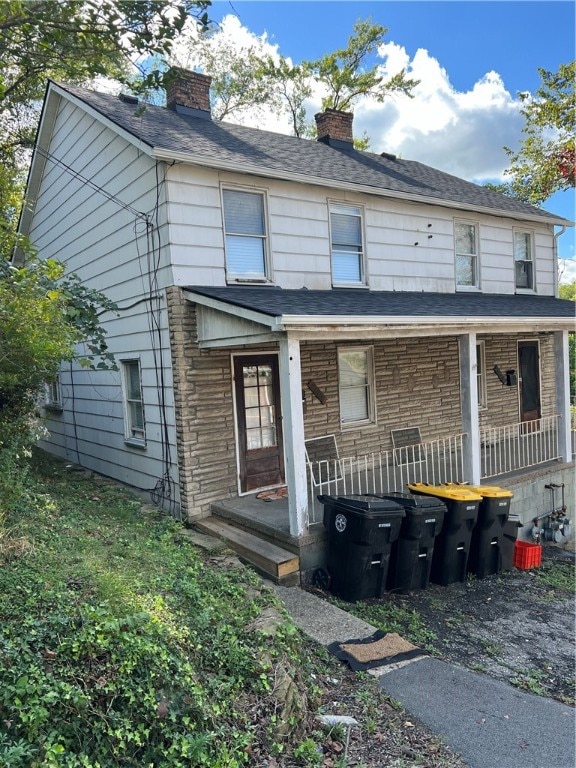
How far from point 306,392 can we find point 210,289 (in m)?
2.53

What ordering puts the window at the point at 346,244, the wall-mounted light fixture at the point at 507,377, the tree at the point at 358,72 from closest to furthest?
the window at the point at 346,244, the wall-mounted light fixture at the point at 507,377, the tree at the point at 358,72

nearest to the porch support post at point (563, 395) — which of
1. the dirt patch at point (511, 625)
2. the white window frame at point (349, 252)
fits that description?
the dirt patch at point (511, 625)

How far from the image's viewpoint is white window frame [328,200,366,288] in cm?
903

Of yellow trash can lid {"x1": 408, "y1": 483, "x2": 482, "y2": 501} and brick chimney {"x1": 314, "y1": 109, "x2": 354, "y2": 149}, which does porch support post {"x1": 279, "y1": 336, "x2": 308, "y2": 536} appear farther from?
brick chimney {"x1": 314, "y1": 109, "x2": 354, "y2": 149}

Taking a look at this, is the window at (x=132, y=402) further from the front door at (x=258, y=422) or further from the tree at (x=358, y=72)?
the tree at (x=358, y=72)

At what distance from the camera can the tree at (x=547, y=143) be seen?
58.5ft

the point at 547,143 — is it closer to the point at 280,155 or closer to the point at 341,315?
the point at 280,155

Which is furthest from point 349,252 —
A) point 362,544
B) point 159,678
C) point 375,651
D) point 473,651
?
point 159,678

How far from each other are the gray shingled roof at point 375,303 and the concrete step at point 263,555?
8.97 feet

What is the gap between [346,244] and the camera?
923 centimetres

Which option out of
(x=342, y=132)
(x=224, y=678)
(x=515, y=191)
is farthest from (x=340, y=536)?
(x=515, y=191)

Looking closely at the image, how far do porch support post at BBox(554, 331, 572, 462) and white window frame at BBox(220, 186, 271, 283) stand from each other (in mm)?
5694

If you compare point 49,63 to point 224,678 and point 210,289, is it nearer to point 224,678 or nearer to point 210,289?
point 210,289

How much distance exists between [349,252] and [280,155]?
2107 millimetres
